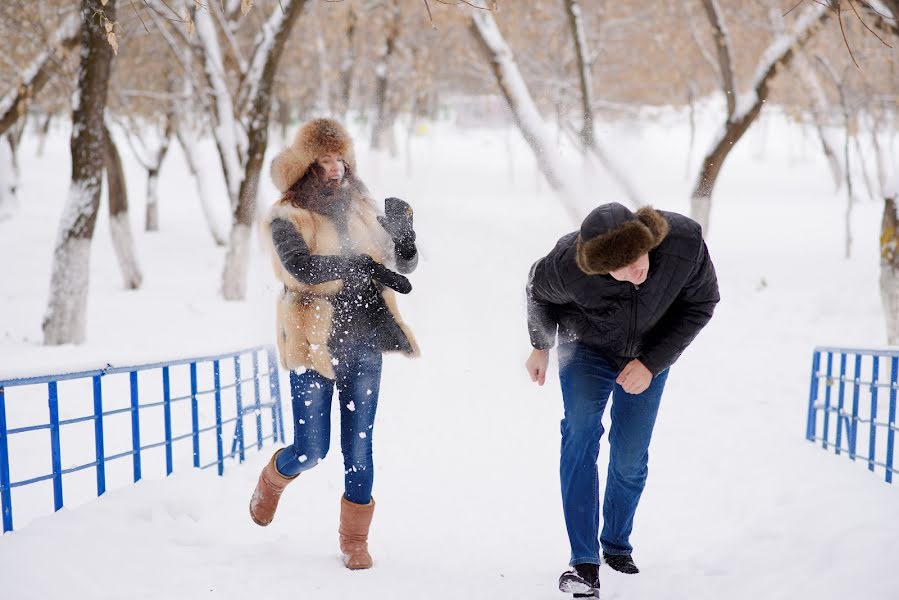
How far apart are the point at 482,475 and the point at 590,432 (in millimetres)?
1996

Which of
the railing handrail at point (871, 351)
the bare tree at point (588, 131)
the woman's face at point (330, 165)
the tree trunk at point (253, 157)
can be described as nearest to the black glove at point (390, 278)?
the woman's face at point (330, 165)

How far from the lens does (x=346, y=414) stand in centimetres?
343

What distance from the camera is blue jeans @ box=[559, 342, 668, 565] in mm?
3139

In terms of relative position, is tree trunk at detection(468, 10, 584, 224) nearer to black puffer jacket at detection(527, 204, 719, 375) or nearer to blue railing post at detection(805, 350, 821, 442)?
blue railing post at detection(805, 350, 821, 442)

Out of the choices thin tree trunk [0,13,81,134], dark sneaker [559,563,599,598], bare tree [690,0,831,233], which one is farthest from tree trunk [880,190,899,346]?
thin tree trunk [0,13,81,134]

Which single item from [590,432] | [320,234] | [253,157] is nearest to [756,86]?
[253,157]

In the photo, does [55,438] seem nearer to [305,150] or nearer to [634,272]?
[305,150]

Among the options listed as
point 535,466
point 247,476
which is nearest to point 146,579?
point 247,476

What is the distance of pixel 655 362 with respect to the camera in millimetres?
3123

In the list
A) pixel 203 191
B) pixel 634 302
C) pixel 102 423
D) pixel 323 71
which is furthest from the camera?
pixel 323 71

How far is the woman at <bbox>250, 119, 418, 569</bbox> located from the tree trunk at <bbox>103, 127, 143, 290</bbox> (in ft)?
31.9

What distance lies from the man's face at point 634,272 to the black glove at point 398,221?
900mm

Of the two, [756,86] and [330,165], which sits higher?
[756,86]

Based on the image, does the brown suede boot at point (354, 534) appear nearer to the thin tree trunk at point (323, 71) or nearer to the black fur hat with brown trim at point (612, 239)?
the black fur hat with brown trim at point (612, 239)
